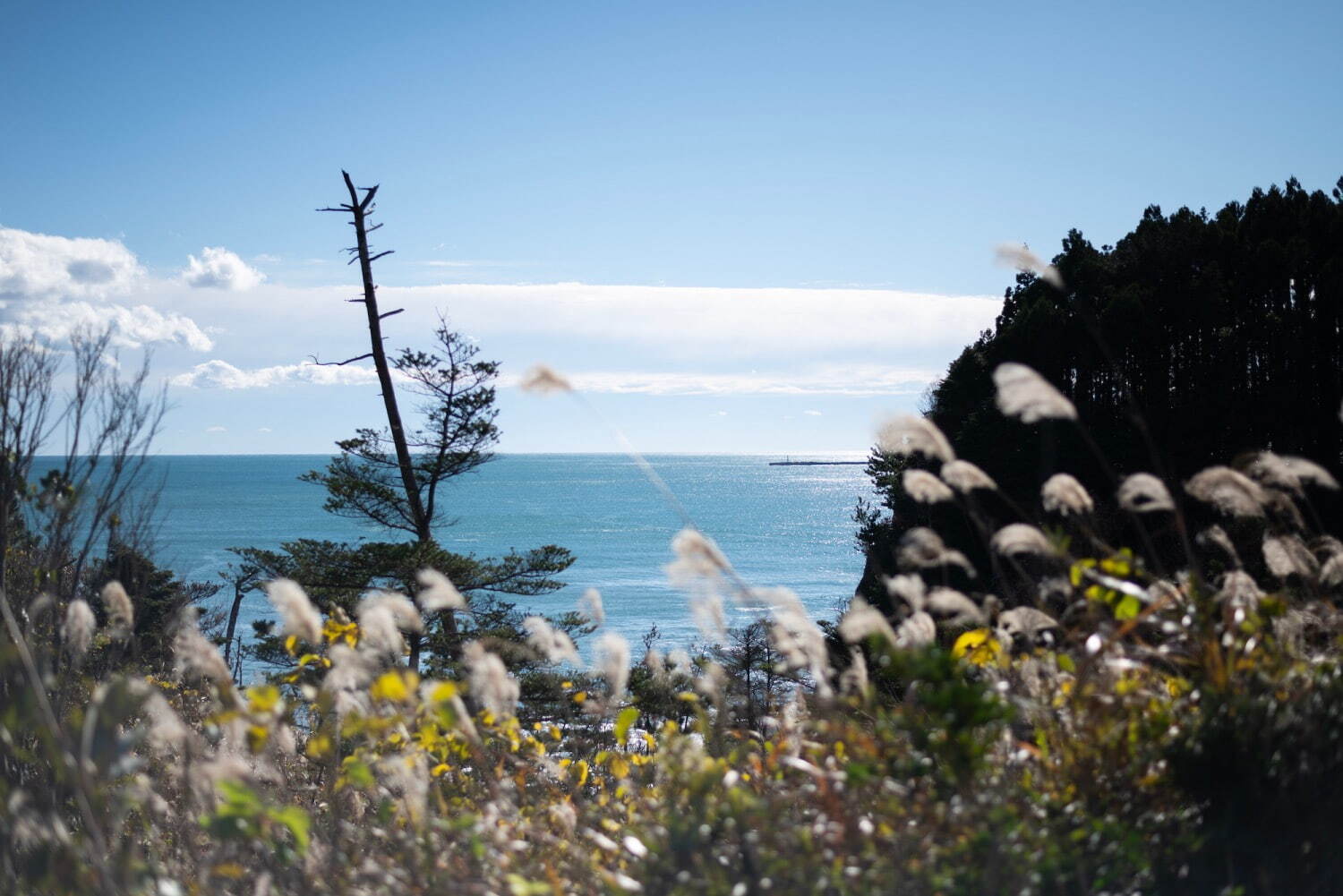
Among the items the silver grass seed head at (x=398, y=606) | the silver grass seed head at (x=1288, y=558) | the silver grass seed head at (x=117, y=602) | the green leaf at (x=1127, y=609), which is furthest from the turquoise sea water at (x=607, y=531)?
the silver grass seed head at (x=1288, y=558)

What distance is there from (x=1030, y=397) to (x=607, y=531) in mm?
85881

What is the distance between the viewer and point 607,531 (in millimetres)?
87500

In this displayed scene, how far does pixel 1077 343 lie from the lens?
17.9 metres

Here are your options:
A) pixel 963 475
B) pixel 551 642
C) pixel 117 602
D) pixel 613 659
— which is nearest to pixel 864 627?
pixel 963 475

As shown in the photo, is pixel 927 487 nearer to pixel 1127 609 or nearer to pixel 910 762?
pixel 1127 609

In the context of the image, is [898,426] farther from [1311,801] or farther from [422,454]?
[422,454]

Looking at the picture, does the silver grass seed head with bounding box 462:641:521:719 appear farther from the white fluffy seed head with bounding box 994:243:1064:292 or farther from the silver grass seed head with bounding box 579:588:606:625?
the white fluffy seed head with bounding box 994:243:1064:292

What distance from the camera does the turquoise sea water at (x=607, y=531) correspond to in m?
51.7

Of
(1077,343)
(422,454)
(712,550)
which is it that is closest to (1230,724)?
(712,550)

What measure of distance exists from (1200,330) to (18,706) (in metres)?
19.4

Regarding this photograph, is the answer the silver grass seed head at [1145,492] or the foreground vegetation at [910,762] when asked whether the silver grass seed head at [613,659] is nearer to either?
the foreground vegetation at [910,762]

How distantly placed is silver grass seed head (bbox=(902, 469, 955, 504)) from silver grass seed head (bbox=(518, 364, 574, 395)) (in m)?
0.94

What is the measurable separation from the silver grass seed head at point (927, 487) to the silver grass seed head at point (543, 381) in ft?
3.08

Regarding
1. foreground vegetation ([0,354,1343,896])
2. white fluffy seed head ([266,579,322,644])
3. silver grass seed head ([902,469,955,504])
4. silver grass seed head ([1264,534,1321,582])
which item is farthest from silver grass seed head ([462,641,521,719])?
silver grass seed head ([1264,534,1321,582])
